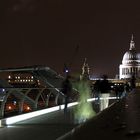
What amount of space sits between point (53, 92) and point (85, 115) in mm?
8455

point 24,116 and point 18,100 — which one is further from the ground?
point 18,100

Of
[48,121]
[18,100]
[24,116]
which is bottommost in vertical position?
[48,121]

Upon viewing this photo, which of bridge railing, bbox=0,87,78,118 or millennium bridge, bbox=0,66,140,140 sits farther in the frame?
bridge railing, bbox=0,87,78,118

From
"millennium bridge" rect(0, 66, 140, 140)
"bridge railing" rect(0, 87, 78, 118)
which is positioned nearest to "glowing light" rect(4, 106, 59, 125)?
"millennium bridge" rect(0, 66, 140, 140)

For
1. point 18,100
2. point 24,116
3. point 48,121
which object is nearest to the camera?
point 48,121

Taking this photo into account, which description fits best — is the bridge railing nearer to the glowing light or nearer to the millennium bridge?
the millennium bridge

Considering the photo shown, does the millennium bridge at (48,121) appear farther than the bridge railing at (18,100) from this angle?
No

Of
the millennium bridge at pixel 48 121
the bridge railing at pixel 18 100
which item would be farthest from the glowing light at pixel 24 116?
the bridge railing at pixel 18 100

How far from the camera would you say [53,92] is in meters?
29.0

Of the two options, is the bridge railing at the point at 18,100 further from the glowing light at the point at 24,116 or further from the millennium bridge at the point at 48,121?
the glowing light at the point at 24,116

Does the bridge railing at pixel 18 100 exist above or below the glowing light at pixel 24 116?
above

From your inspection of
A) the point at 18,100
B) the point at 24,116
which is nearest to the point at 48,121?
the point at 24,116

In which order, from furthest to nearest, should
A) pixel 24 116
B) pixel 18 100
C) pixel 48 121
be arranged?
pixel 18 100, pixel 24 116, pixel 48 121

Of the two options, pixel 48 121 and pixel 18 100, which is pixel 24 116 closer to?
pixel 48 121
